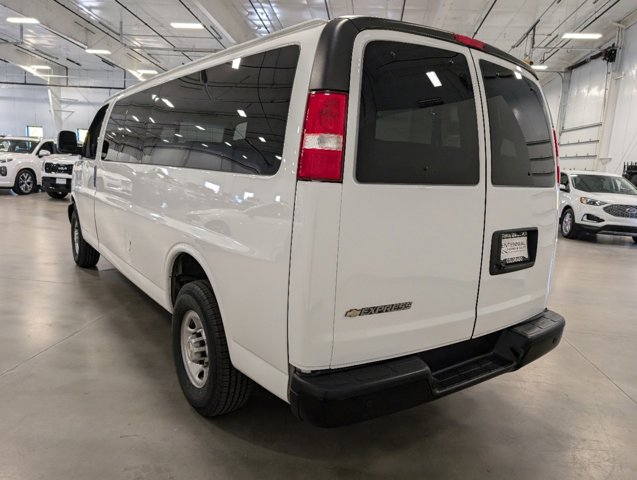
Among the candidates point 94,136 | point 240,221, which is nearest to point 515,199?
point 240,221

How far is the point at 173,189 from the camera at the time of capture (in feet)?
8.66

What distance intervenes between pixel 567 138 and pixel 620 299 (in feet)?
51.4

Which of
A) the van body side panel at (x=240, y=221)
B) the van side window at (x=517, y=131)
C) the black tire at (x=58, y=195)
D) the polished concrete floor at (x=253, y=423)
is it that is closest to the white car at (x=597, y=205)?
the polished concrete floor at (x=253, y=423)

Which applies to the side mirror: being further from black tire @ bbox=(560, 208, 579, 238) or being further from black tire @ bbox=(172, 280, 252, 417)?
black tire @ bbox=(560, 208, 579, 238)

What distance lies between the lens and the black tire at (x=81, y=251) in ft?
18.0

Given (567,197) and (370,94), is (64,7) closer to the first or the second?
(567,197)

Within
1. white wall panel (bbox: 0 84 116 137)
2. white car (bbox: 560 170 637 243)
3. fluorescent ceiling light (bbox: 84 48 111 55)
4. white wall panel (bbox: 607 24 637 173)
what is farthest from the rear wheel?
white wall panel (bbox: 0 84 116 137)

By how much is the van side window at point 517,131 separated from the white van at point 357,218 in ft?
0.04

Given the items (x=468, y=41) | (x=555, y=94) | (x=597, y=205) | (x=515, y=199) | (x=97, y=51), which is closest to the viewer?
(x=468, y=41)

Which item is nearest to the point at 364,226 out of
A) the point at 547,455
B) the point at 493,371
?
the point at 493,371

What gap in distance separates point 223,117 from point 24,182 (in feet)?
50.7

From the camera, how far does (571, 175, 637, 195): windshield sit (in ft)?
35.7

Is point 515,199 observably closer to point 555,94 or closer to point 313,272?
point 313,272

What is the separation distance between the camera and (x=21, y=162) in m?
14.1
